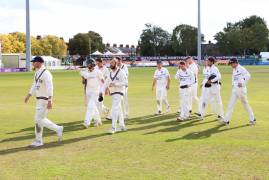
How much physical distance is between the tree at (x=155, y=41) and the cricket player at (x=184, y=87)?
131 metres

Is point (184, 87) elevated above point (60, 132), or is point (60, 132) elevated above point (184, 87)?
point (184, 87)

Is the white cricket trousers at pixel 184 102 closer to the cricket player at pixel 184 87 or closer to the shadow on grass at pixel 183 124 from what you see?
the cricket player at pixel 184 87

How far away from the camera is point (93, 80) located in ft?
44.5

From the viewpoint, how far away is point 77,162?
9016 mm

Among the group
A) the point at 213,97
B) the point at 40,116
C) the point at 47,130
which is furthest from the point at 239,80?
the point at 40,116

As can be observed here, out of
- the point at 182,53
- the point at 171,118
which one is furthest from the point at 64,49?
the point at 171,118

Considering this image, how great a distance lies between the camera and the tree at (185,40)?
450 feet

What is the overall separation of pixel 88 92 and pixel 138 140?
2883mm

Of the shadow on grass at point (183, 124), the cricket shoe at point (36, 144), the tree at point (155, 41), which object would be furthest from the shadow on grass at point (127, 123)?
the tree at point (155, 41)

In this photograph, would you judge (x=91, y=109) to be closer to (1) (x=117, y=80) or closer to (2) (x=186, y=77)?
(1) (x=117, y=80)

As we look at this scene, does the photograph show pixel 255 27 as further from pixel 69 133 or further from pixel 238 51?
pixel 69 133

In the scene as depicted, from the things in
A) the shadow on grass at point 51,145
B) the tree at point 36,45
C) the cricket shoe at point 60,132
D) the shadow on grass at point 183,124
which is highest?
the tree at point 36,45

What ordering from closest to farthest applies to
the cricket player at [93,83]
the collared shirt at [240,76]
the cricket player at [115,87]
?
1. the cricket player at [115,87]
2. the collared shirt at [240,76]
3. the cricket player at [93,83]

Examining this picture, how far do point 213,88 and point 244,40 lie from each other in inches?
4714
